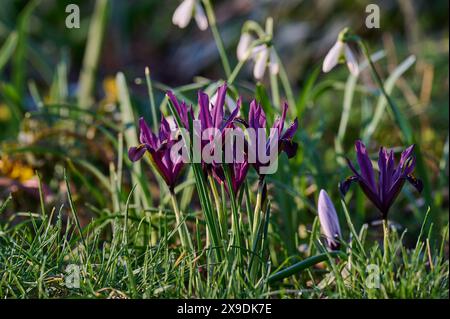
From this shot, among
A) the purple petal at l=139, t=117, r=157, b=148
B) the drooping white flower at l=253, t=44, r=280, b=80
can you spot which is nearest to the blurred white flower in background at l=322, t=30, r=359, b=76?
the drooping white flower at l=253, t=44, r=280, b=80

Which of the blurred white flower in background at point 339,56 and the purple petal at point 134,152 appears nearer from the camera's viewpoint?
the purple petal at point 134,152

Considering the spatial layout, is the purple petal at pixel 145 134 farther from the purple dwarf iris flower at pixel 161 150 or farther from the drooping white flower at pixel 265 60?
the drooping white flower at pixel 265 60

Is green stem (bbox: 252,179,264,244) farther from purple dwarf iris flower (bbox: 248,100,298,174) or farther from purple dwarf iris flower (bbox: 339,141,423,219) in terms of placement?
purple dwarf iris flower (bbox: 339,141,423,219)

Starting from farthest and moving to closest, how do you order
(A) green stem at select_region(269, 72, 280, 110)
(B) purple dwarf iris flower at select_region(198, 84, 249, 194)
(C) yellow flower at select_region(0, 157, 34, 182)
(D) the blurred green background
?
(D) the blurred green background
(C) yellow flower at select_region(0, 157, 34, 182)
(A) green stem at select_region(269, 72, 280, 110)
(B) purple dwarf iris flower at select_region(198, 84, 249, 194)

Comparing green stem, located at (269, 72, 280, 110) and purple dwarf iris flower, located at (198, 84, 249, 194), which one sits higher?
green stem, located at (269, 72, 280, 110)

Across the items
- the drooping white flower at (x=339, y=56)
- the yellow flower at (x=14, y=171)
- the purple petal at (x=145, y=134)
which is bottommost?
the yellow flower at (x=14, y=171)

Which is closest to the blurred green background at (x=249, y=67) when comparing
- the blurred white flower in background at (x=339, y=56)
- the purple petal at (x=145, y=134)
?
the blurred white flower in background at (x=339, y=56)

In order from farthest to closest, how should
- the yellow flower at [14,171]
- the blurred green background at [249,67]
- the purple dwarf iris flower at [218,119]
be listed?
the blurred green background at [249,67]
the yellow flower at [14,171]
the purple dwarf iris flower at [218,119]

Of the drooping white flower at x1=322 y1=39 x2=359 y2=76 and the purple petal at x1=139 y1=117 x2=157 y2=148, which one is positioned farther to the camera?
the drooping white flower at x1=322 y1=39 x2=359 y2=76
